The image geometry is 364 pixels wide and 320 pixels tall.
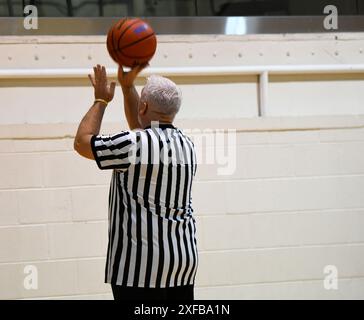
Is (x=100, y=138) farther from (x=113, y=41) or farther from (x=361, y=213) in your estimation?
(x=361, y=213)

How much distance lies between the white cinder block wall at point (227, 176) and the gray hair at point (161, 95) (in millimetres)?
1076

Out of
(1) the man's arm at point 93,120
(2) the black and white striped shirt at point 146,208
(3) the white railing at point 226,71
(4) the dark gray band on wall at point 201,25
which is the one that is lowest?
(2) the black and white striped shirt at point 146,208

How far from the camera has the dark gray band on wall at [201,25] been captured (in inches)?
127

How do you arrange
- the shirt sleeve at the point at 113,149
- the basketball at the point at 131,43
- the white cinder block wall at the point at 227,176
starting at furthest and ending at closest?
1. the white cinder block wall at the point at 227,176
2. the basketball at the point at 131,43
3. the shirt sleeve at the point at 113,149

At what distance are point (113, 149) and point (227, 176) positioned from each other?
133cm

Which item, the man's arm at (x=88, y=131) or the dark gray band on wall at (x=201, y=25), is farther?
the dark gray band on wall at (x=201, y=25)

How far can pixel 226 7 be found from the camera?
3.46 m

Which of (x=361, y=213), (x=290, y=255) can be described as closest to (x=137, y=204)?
(x=290, y=255)

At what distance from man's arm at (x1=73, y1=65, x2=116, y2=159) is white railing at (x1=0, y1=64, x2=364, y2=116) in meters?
1.05

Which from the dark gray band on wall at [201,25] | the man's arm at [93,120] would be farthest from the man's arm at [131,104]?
Answer: the dark gray band on wall at [201,25]

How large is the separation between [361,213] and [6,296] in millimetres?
1978

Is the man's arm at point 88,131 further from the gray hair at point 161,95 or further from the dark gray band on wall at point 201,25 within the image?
the dark gray band on wall at point 201,25

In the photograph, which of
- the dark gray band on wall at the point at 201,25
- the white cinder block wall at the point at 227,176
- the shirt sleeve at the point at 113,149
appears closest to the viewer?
the shirt sleeve at the point at 113,149

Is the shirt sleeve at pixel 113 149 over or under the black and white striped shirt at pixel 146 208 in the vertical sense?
over
